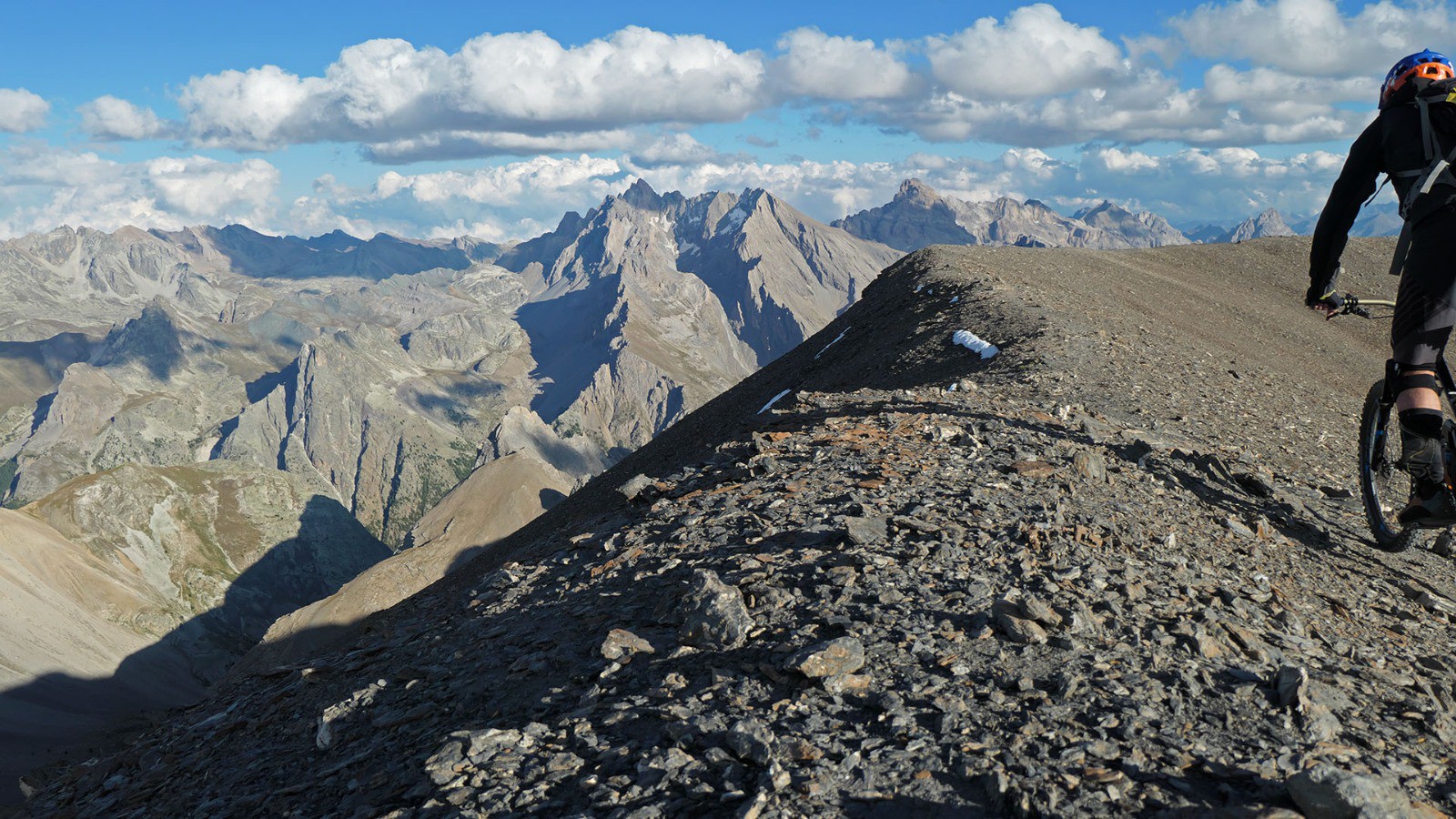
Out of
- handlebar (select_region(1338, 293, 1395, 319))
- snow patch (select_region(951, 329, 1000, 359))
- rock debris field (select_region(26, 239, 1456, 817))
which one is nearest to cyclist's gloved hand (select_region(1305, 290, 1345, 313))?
handlebar (select_region(1338, 293, 1395, 319))

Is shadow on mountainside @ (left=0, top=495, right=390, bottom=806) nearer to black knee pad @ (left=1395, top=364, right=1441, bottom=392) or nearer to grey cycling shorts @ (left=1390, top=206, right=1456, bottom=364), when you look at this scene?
black knee pad @ (left=1395, top=364, right=1441, bottom=392)

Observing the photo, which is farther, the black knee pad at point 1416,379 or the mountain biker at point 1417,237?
the black knee pad at point 1416,379

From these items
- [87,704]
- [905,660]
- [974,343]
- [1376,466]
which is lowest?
[87,704]

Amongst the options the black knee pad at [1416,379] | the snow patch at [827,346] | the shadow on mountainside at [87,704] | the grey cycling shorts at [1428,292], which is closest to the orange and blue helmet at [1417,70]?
the grey cycling shorts at [1428,292]

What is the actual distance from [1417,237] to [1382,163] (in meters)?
0.81

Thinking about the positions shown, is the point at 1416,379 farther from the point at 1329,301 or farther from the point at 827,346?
the point at 827,346

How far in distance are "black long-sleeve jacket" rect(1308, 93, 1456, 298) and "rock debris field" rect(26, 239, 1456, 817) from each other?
338 centimetres

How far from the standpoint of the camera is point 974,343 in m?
22.9

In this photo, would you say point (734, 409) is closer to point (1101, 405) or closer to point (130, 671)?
point (1101, 405)

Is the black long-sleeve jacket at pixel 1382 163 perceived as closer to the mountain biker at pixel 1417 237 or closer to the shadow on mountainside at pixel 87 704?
the mountain biker at pixel 1417 237

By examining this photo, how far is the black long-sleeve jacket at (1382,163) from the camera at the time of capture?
7879mm

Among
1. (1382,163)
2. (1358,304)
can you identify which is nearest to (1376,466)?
(1358,304)

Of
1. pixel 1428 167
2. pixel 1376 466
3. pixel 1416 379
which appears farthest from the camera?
pixel 1376 466

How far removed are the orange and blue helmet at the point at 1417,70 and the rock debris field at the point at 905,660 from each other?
482 cm
